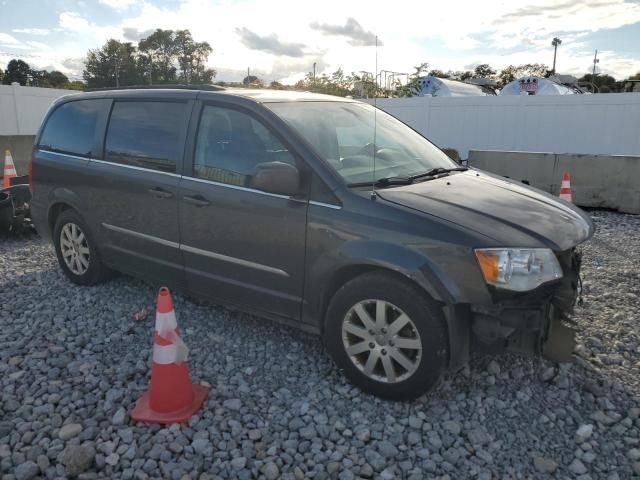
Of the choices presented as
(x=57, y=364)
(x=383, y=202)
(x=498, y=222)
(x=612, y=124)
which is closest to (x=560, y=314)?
(x=498, y=222)

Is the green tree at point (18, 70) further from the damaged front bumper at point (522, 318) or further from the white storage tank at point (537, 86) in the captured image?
the damaged front bumper at point (522, 318)

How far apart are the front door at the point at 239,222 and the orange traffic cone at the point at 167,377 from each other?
2.47 feet

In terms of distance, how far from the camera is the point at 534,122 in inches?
497

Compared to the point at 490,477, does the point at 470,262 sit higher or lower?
higher

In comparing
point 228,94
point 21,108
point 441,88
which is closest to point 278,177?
point 228,94

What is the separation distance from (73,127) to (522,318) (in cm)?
424

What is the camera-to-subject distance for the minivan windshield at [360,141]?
3504 mm

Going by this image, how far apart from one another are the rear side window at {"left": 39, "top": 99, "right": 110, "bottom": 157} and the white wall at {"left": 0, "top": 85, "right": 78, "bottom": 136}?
13340mm

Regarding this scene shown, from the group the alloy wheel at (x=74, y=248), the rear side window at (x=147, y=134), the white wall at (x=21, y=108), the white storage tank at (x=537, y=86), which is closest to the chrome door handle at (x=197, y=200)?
the rear side window at (x=147, y=134)

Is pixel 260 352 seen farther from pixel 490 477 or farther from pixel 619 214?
pixel 619 214

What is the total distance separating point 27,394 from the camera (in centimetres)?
325

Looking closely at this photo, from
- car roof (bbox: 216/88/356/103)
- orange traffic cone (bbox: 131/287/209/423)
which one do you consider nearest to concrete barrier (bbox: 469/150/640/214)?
car roof (bbox: 216/88/356/103)

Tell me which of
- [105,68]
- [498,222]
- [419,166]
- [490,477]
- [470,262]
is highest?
[105,68]

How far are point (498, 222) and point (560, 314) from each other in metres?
0.78
